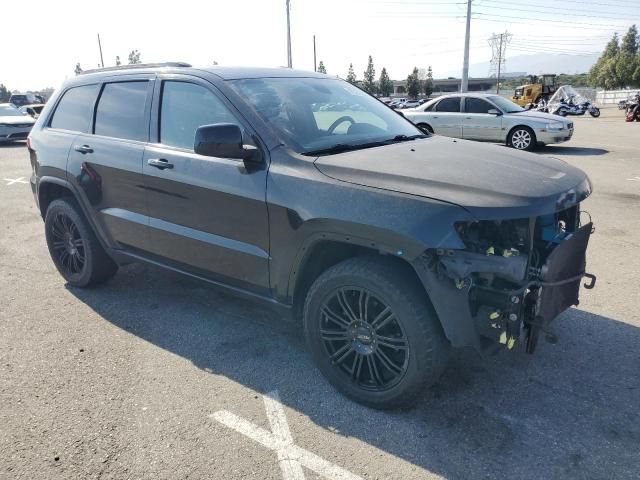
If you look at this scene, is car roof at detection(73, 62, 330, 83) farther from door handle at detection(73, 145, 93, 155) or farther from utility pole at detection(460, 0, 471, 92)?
utility pole at detection(460, 0, 471, 92)

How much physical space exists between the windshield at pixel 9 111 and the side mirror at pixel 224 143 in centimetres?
2098

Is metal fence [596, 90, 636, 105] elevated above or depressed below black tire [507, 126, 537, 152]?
below

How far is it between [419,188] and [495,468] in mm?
1399

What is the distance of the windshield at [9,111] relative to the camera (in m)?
20.4

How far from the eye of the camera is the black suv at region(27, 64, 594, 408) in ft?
8.52

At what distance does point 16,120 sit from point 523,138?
17.8 metres

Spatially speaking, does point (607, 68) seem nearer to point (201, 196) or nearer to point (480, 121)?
point (480, 121)

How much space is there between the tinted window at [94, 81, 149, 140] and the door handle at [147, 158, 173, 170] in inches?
11.0

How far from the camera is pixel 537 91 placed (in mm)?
36938

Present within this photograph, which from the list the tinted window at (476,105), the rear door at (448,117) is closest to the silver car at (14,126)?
the rear door at (448,117)

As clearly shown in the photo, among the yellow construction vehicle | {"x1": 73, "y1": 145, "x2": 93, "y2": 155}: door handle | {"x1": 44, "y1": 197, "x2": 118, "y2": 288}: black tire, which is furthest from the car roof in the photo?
the yellow construction vehicle

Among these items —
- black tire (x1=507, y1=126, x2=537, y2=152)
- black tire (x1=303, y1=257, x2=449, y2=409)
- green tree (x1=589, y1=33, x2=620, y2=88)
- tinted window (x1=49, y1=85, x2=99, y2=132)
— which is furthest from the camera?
green tree (x1=589, y1=33, x2=620, y2=88)

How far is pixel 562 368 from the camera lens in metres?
3.38

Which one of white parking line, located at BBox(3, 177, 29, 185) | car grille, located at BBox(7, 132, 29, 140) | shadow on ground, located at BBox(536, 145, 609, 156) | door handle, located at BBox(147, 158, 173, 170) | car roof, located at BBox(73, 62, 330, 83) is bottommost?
shadow on ground, located at BBox(536, 145, 609, 156)
